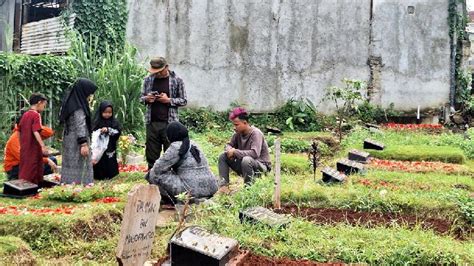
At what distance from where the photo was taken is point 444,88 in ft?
57.9

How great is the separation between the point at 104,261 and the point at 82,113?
2996 millimetres

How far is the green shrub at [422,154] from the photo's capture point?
36.5 feet

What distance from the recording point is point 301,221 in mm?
5812

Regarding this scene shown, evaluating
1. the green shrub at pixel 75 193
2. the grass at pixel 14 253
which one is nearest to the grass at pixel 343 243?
the grass at pixel 14 253

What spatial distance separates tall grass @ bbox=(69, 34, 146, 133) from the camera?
11.9 metres

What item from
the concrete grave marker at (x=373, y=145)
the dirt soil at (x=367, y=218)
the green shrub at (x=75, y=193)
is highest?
the concrete grave marker at (x=373, y=145)

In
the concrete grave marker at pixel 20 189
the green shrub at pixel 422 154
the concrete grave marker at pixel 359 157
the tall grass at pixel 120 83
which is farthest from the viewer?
the tall grass at pixel 120 83

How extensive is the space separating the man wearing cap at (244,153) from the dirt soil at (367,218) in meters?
1.25

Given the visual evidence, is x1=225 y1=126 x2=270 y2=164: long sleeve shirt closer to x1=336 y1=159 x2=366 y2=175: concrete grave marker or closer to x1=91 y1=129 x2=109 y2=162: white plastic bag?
x1=336 y1=159 x2=366 y2=175: concrete grave marker

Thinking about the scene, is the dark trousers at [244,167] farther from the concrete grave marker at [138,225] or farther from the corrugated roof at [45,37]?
the corrugated roof at [45,37]

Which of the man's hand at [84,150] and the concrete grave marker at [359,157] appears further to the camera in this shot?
the concrete grave marker at [359,157]

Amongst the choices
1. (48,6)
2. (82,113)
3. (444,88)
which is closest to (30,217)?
(82,113)

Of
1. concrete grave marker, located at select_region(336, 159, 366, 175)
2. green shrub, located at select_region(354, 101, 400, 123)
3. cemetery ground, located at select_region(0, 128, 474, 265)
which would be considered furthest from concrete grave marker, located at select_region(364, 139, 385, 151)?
green shrub, located at select_region(354, 101, 400, 123)

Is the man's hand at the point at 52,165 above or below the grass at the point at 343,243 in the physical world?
above
